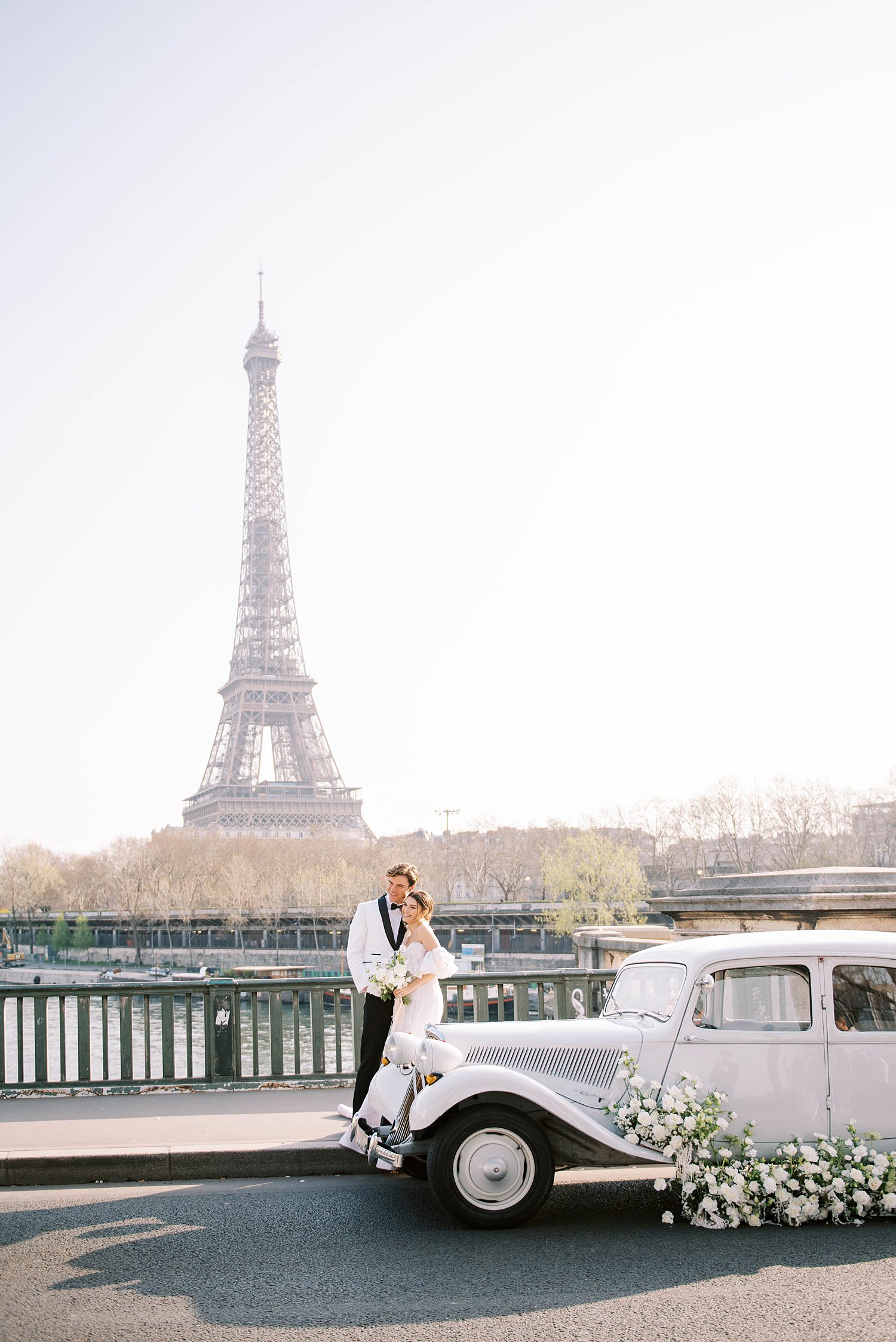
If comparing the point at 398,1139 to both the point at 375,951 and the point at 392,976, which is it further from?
the point at 375,951

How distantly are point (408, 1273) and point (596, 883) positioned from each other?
225 feet

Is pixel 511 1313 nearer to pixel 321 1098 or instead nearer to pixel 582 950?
pixel 321 1098

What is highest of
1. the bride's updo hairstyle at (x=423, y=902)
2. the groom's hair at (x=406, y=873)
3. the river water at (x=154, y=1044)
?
the groom's hair at (x=406, y=873)

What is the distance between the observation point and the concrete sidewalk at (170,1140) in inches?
296

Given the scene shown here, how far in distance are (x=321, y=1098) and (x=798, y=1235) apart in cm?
449

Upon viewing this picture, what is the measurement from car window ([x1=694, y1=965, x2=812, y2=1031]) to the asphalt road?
1036 millimetres

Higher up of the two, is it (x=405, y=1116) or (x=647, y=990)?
(x=647, y=990)

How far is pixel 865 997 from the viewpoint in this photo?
654 cm

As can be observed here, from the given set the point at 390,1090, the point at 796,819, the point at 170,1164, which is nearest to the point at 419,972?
the point at 390,1090

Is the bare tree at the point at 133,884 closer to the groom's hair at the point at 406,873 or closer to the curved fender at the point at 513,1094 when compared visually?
the groom's hair at the point at 406,873

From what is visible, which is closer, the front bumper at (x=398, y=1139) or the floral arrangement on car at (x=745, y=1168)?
the floral arrangement on car at (x=745, y=1168)

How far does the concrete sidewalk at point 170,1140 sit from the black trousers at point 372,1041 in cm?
34

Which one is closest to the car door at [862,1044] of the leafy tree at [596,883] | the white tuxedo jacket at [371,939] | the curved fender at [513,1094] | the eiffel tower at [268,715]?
the curved fender at [513,1094]

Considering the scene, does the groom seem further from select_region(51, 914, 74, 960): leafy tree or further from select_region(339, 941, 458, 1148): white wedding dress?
select_region(51, 914, 74, 960): leafy tree
